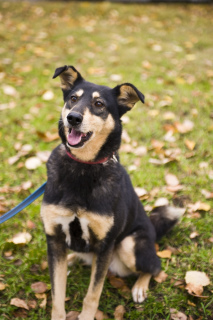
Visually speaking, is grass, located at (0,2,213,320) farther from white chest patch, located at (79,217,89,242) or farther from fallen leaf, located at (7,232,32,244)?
white chest patch, located at (79,217,89,242)

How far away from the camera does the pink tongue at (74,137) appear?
2.57 metres

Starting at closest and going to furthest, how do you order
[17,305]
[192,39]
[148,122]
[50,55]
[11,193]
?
1. [17,305]
2. [11,193]
3. [148,122]
4. [50,55]
5. [192,39]

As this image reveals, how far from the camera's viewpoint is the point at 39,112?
562 cm

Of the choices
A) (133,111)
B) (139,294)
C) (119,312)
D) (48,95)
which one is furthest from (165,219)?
(48,95)

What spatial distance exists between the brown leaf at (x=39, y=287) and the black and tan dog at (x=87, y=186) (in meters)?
0.38

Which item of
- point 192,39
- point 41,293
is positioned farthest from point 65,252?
point 192,39

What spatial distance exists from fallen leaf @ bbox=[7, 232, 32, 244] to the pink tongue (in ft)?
4.67

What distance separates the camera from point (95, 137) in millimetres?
2654

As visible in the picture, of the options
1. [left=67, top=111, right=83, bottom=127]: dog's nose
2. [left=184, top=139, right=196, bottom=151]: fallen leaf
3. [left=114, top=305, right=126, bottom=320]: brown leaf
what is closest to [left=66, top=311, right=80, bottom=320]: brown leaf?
[left=114, top=305, right=126, bottom=320]: brown leaf

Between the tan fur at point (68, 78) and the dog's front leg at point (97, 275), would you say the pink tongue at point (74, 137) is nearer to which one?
the tan fur at point (68, 78)

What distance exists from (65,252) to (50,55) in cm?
603

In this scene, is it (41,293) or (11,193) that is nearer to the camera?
(41,293)

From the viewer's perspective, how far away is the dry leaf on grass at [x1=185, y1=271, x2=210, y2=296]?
3006 mm

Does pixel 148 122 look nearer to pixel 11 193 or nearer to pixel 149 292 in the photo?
pixel 11 193
